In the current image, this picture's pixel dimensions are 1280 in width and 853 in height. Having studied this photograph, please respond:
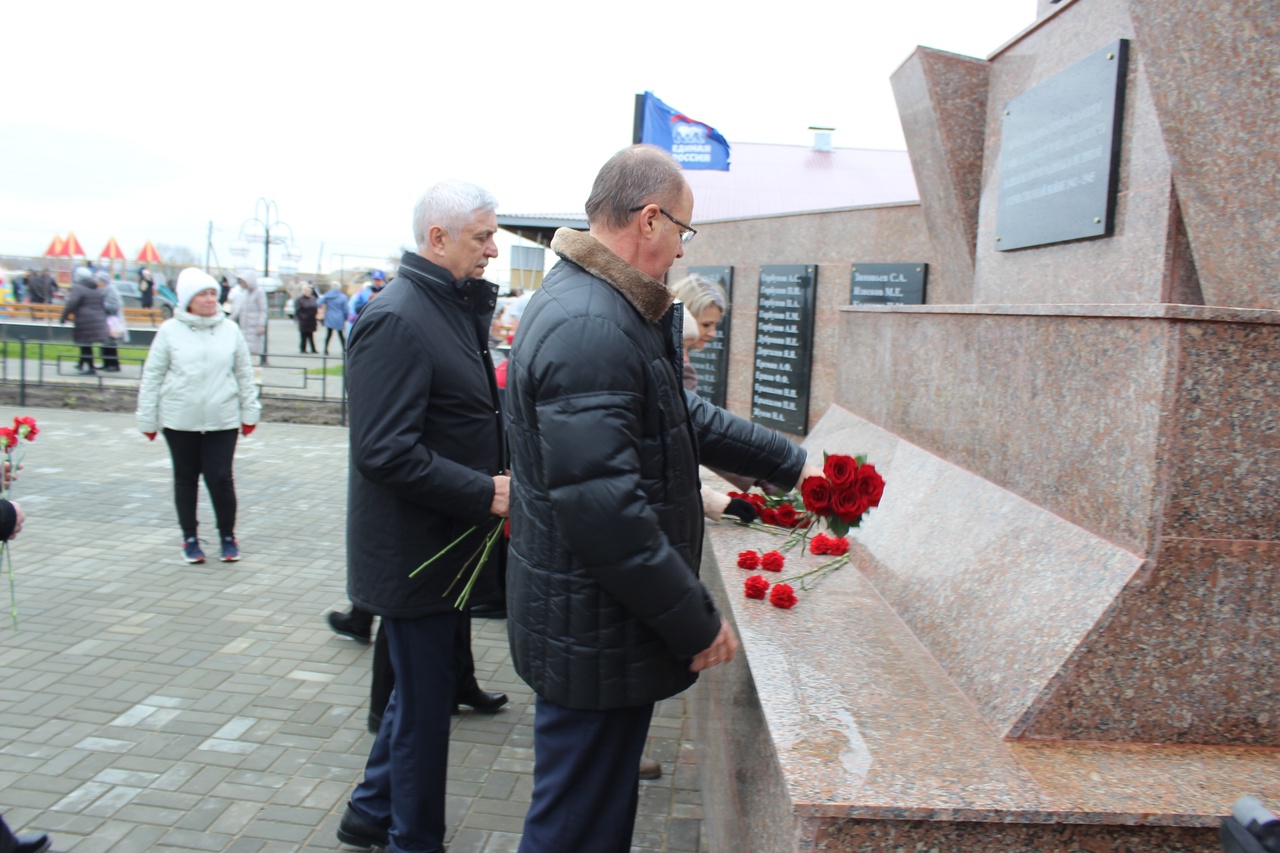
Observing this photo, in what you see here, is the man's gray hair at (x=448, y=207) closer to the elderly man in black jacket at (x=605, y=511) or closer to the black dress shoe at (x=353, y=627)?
the elderly man in black jacket at (x=605, y=511)

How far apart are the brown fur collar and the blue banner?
907cm

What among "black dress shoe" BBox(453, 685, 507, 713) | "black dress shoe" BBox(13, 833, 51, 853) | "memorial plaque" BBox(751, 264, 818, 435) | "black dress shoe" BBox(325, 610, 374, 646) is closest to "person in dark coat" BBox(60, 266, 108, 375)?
"memorial plaque" BBox(751, 264, 818, 435)

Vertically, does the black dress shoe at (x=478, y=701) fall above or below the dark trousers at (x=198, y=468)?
below

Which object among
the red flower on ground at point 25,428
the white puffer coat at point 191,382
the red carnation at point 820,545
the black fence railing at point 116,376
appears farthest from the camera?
the black fence railing at point 116,376

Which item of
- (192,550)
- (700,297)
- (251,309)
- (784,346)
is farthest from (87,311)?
(700,297)

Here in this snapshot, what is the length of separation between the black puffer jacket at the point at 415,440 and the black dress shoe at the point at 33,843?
4.08ft

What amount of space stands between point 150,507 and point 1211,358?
26.6ft

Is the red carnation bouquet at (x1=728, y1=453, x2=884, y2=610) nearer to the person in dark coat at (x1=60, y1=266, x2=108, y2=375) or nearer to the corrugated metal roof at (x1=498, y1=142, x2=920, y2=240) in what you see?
the corrugated metal roof at (x1=498, y1=142, x2=920, y2=240)

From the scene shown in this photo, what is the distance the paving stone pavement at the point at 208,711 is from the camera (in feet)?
11.4

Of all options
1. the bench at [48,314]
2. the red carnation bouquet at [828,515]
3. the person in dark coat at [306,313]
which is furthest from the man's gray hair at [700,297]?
the bench at [48,314]

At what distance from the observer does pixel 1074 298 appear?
150 inches

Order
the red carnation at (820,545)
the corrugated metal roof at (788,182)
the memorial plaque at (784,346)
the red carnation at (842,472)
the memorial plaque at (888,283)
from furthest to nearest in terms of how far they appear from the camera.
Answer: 1. the corrugated metal roof at (788,182)
2. the memorial plaque at (784,346)
3. the memorial plaque at (888,283)
4. the red carnation at (820,545)
5. the red carnation at (842,472)

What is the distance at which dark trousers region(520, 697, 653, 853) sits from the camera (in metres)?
2.28

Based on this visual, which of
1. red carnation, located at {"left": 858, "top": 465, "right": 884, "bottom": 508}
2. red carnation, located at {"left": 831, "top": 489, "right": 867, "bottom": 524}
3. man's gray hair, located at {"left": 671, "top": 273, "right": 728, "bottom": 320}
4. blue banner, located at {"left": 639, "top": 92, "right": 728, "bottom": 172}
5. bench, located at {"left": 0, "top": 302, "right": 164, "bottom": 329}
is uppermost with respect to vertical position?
blue banner, located at {"left": 639, "top": 92, "right": 728, "bottom": 172}
